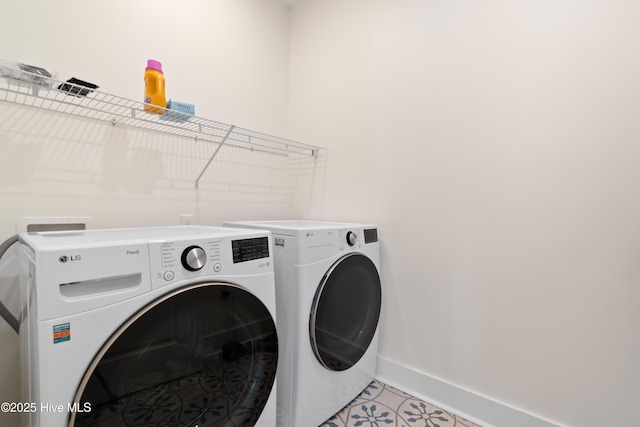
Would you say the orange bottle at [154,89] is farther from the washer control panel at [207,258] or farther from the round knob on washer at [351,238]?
the round knob on washer at [351,238]

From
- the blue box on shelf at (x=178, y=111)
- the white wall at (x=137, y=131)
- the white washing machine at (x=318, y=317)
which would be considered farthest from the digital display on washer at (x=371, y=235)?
the blue box on shelf at (x=178, y=111)

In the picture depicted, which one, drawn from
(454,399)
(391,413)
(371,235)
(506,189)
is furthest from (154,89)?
(454,399)

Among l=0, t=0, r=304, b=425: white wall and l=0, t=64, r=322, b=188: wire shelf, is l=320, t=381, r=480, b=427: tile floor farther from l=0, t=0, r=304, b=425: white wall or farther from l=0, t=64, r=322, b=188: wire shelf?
l=0, t=64, r=322, b=188: wire shelf

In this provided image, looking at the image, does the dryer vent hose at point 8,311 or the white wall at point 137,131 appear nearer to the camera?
the dryer vent hose at point 8,311

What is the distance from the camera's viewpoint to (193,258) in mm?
796

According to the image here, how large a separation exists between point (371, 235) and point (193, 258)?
3.18 feet

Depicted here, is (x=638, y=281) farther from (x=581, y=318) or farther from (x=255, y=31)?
(x=255, y=31)

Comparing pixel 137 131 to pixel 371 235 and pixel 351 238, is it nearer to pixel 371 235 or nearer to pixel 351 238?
pixel 351 238

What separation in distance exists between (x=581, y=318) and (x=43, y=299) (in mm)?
1684

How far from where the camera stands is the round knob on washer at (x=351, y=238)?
137 centimetres

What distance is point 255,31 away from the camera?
1923 mm

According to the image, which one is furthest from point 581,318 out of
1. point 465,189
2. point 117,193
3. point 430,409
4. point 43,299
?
point 117,193

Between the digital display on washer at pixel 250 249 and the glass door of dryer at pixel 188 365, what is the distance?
0.31 feet

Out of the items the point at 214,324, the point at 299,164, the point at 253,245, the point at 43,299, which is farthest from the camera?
the point at 299,164
